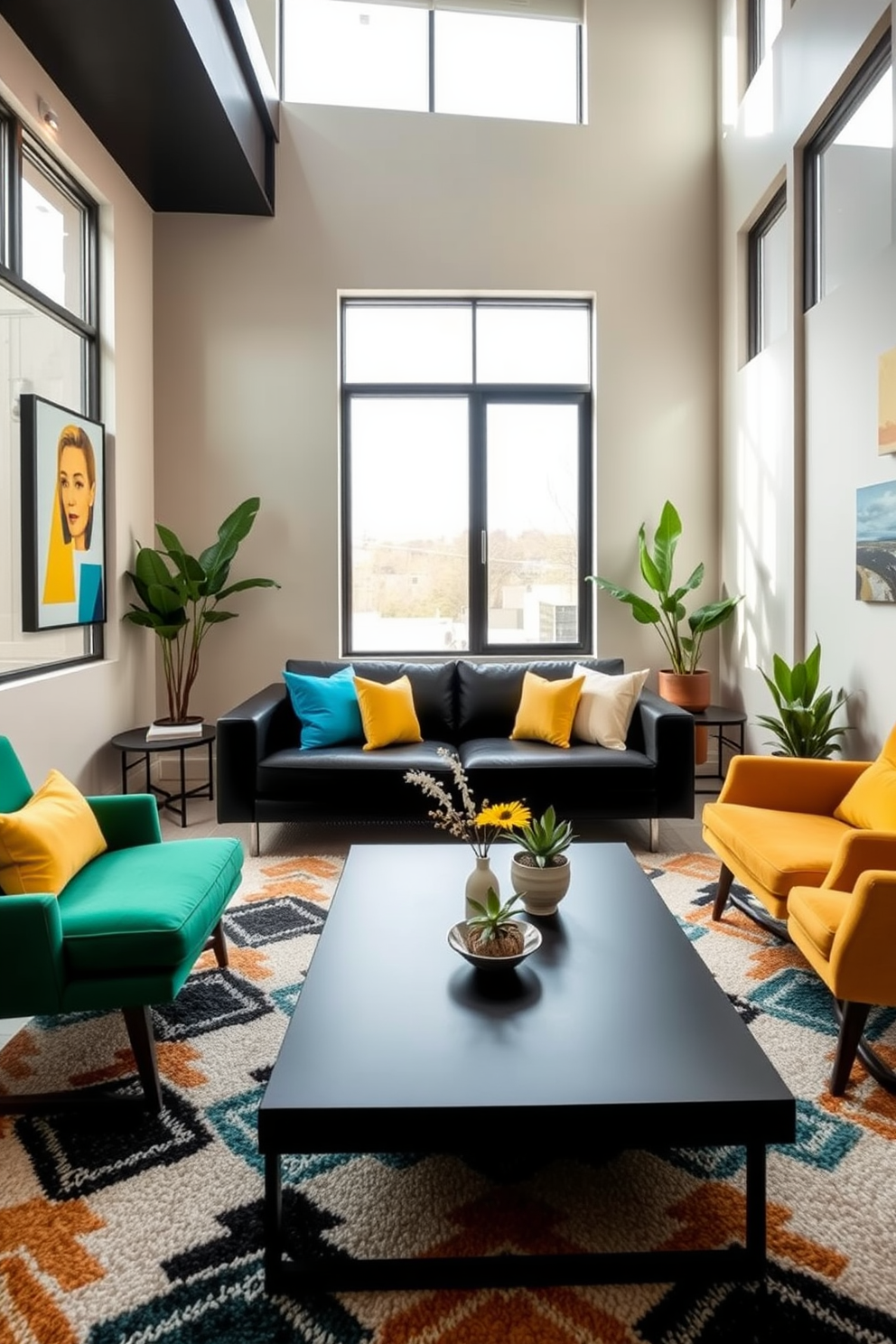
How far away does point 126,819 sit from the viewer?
8.19 feet

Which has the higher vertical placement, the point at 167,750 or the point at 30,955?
the point at 167,750

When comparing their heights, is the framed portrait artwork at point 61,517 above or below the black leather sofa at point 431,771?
above

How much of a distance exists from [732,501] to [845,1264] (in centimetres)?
397

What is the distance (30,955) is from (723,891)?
2195 mm

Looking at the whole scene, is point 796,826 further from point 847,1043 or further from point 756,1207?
point 756,1207

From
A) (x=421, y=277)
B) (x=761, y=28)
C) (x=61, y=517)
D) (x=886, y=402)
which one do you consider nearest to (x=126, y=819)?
(x=61, y=517)

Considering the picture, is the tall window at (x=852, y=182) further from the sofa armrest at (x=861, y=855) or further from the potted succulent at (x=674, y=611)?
the sofa armrest at (x=861, y=855)

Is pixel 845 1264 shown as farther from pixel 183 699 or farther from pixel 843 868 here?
pixel 183 699

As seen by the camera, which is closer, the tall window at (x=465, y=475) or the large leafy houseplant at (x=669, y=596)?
the large leafy houseplant at (x=669, y=596)

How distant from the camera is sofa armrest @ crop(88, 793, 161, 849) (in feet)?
8.16

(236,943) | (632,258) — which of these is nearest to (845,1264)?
(236,943)

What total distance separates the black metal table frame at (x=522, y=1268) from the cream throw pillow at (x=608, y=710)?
2.54 meters

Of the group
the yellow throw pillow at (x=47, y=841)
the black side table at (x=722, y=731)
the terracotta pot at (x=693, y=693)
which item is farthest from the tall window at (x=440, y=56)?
the yellow throw pillow at (x=47, y=841)

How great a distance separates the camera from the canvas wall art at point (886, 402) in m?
2.97
